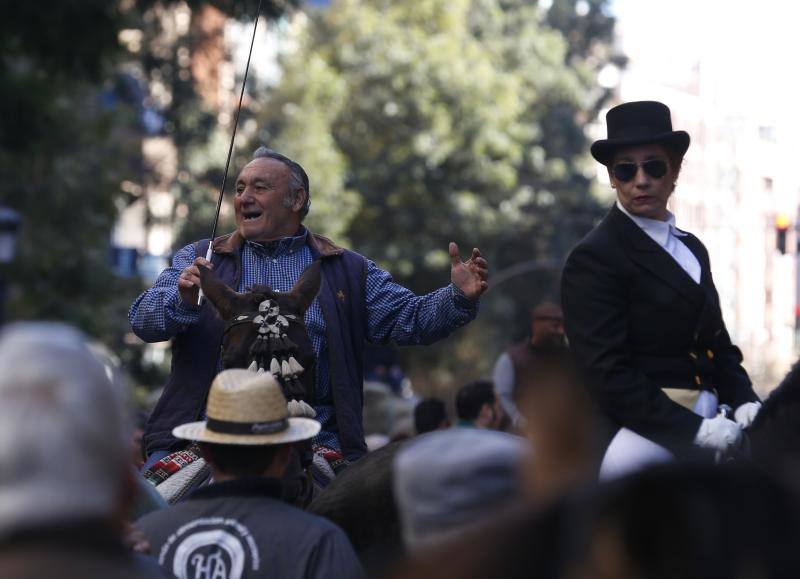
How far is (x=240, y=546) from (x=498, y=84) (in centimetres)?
3848

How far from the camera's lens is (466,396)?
41.8 feet

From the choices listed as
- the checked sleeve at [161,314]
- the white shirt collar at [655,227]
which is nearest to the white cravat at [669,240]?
the white shirt collar at [655,227]

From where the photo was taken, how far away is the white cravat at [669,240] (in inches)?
240

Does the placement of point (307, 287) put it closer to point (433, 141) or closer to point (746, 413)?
point (746, 413)

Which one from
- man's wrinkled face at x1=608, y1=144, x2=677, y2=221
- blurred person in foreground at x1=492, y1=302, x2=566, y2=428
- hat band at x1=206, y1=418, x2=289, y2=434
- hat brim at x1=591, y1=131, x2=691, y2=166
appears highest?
hat brim at x1=591, y1=131, x2=691, y2=166

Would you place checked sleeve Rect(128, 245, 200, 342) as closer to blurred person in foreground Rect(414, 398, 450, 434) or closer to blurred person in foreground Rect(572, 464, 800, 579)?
blurred person in foreground Rect(572, 464, 800, 579)

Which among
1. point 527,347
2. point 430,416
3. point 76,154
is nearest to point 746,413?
point 430,416

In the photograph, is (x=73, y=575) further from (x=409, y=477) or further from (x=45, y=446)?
(x=409, y=477)

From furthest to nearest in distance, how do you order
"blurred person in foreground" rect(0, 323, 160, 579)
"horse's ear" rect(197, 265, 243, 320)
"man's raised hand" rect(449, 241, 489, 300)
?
"man's raised hand" rect(449, 241, 489, 300), "horse's ear" rect(197, 265, 243, 320), "blurred person in foreground" rect(0, 323, 160, 579)

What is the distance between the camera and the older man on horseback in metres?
6.71

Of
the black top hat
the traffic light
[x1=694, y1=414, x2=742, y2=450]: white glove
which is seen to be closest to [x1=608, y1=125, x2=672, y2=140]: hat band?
the black top hat

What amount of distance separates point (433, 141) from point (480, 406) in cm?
2807

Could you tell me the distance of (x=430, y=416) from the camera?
12.4 m

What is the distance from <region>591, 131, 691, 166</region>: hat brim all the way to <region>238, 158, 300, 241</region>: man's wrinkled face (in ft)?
4.93
